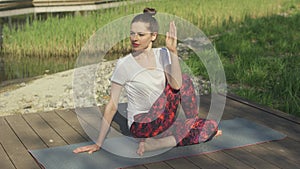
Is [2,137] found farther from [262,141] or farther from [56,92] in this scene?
[56,92]

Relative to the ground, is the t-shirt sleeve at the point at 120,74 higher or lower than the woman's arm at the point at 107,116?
higher

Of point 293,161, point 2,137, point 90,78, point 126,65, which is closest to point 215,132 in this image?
point 293,161

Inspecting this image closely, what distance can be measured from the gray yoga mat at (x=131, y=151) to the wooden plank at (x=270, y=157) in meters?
0.09

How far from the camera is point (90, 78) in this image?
7461 millimetres

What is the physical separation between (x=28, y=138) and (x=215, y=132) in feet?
5.15

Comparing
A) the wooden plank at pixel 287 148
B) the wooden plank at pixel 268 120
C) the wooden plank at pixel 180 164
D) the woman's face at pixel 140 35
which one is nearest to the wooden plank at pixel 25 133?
the wooden plank at pixel 180 164

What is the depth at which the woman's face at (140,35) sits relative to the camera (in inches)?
118

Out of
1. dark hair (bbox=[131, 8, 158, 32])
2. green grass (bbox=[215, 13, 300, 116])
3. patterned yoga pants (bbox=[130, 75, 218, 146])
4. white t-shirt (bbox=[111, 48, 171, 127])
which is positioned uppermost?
dark hair (bbox=[131, 8, 158, 32])

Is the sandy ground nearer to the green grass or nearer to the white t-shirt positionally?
the green grass

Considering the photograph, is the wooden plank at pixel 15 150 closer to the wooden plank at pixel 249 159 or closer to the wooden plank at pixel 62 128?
the wooden plank at pixel 62 128

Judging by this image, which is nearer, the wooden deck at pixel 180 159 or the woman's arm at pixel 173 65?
the woman's arm at pixel 173 65

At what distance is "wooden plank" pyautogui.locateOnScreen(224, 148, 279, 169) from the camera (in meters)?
3.12

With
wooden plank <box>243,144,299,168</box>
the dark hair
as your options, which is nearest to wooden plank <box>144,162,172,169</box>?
wooden plank <box>243,144,299,168</box>

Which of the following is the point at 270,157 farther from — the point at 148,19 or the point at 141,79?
the point at 148,19
